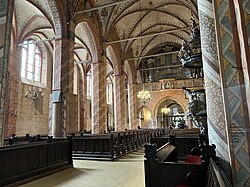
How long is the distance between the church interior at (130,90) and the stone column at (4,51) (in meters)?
0.03

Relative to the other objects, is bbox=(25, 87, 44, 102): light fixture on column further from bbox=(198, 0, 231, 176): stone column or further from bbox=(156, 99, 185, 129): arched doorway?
bbox=(198, 0, 231, 176): stone column

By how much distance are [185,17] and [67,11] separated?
9.32m

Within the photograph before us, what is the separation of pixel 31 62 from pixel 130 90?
30.2 feet

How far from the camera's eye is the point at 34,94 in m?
14.0

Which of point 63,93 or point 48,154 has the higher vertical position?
point 63,93

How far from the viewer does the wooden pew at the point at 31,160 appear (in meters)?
4.33

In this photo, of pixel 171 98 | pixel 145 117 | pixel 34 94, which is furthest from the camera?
pixel 145 117

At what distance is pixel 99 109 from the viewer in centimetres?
1227

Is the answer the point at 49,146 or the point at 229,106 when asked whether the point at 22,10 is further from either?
the point at 229,106

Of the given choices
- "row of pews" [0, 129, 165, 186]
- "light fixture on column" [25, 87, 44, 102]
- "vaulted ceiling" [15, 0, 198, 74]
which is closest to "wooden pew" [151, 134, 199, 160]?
"row of pews" [0, 129, 165, 186]

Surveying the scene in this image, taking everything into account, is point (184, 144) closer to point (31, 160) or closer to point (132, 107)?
point (31, 160)

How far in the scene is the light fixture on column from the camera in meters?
13.6

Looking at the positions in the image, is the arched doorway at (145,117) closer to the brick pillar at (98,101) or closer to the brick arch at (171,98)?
the brick arch at (171,98)

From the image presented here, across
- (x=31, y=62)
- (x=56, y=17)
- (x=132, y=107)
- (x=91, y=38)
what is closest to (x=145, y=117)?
(x=132, y=107)
